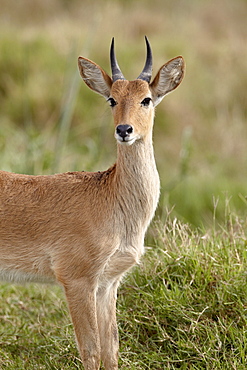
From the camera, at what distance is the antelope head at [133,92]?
14.0ft

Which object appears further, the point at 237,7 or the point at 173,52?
the point at 237,7

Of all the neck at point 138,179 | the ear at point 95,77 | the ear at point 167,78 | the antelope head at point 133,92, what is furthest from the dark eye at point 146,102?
the ear at point 95,77

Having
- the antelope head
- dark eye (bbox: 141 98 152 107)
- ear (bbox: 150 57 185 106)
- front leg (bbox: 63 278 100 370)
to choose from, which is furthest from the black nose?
front leg (bbox: 63 278 100 370)

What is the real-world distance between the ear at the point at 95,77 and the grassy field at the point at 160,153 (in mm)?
1293

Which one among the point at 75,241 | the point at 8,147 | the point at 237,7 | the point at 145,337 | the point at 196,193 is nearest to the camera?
the point at 75,241

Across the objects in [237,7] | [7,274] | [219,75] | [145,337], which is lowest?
[145,337]

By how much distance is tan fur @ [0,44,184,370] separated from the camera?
4.41m

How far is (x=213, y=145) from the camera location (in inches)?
495

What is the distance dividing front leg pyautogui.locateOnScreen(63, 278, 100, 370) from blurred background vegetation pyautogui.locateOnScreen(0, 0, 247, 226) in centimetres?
383

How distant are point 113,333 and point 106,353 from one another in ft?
0.49

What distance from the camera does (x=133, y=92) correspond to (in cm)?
446

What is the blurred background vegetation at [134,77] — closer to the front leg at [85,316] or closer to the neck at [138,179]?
the neck at [138,179]

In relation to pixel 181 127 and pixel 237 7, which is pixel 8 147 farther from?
pixel 237 7

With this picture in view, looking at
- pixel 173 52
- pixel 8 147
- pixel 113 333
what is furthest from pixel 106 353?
pixel 173 52
